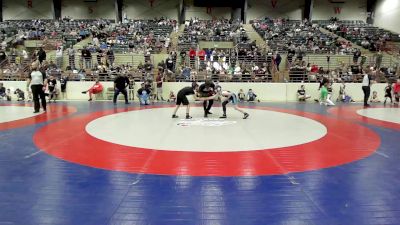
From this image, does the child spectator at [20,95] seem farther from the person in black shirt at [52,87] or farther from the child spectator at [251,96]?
the child spectator at [251,96]

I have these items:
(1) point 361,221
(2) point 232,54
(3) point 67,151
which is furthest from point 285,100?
(1) point 361,221

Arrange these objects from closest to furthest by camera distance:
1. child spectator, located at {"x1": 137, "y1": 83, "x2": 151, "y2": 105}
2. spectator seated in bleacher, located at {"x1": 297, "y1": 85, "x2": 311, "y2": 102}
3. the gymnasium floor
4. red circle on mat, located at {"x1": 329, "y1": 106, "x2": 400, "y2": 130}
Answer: the gymnasium floor
red circle on mat, located at {"x1": 329, "y1": 106, "x2": 400, "y2": 130}
child spectator, located at {"x1": 137, "y1": 83, "x2": 151, "y2": 105}
spectator seated in bleacher, located at {"x1": 297, "y1": 85, "x2": 311, "y2": 102}

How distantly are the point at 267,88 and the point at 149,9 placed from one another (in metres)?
22.0

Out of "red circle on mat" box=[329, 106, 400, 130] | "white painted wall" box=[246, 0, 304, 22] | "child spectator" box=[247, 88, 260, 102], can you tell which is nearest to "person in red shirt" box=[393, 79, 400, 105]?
"red circle on mat" box=[329, 106, 400, 130]

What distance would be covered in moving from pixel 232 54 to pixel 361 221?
1628 centimetres

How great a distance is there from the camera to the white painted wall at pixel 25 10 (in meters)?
34.8

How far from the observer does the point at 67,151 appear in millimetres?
6445

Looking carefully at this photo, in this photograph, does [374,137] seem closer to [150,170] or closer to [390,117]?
[390,117]

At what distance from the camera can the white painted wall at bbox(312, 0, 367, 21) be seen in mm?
34031

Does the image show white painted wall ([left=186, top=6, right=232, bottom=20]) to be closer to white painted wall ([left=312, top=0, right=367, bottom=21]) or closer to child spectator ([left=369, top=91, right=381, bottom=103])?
white painted wall ([left=312, top=0, right=367, bottom=21])

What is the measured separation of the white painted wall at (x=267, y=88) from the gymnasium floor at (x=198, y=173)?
7.35m

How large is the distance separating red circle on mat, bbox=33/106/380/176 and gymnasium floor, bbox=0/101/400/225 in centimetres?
2

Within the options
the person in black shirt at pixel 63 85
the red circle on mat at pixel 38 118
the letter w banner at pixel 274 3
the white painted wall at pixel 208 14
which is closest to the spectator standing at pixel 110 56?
the person in black shirt at pixel 63 85

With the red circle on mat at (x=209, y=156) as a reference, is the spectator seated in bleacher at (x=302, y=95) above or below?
above
